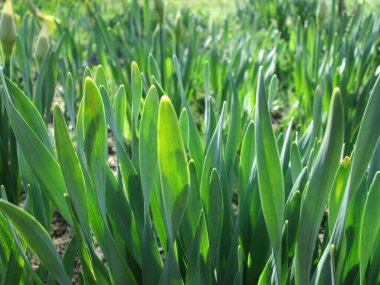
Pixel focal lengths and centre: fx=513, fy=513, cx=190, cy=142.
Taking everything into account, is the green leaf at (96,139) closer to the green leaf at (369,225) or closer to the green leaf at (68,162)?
the green leaf at (68,162)

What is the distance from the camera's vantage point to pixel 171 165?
525 mm

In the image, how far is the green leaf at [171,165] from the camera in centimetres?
48

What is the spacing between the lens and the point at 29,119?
2.22ft

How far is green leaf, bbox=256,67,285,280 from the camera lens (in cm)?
52

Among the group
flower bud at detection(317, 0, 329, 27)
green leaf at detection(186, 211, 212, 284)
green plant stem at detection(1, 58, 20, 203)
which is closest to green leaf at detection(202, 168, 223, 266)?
green leaf at detection(186, 211, 212, 284)

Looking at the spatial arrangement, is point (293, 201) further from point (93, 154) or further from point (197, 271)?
point (93, 154)

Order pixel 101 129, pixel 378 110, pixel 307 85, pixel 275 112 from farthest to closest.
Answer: pixel 275 112 → pixel 307 85 → pixel 101 129 → pixel 378 110

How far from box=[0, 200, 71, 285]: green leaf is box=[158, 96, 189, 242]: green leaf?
0.15m

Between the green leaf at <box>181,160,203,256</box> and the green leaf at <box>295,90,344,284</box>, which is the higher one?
the green leaf at <box>295,90,344,284</box>

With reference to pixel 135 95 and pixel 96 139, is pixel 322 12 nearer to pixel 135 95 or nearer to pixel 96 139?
pixel 135 95

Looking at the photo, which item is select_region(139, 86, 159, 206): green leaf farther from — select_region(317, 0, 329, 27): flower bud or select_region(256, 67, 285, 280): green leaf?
select_region(317, 0, 329, 27): flower bud

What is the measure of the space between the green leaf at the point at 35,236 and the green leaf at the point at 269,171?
252 millimetres

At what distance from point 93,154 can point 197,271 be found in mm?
188

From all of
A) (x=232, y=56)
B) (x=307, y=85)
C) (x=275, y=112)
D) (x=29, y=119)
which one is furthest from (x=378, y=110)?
(x=275, y=112)
